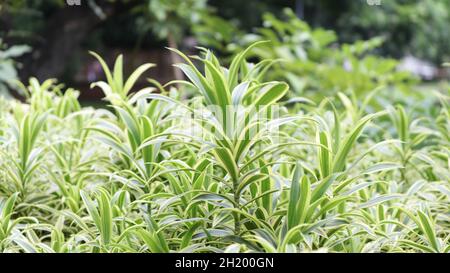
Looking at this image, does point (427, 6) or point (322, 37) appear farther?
point (427, 6)

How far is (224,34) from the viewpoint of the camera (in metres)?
3.96

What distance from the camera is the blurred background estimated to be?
298cm

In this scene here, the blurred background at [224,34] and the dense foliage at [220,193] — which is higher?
the blurred background at [224,34]

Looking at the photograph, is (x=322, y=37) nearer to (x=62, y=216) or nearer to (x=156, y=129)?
(x=156, y=129)

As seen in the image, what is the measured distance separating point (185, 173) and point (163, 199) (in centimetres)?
6

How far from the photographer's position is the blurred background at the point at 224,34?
117 inches

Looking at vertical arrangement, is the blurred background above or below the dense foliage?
above

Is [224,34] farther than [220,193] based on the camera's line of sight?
Yes

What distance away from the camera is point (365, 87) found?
9.42 ft

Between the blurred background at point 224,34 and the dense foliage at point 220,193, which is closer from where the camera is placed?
the dense foliage at point 220,193

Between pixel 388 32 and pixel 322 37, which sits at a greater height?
pixel 388 32

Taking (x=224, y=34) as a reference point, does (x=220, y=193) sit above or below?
below

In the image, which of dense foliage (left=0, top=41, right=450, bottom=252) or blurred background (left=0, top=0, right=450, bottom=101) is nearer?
dense foliage (left=0, top=41, right=450, bottom=252)
